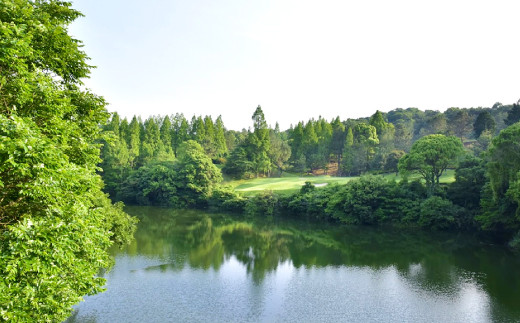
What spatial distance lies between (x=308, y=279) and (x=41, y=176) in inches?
789

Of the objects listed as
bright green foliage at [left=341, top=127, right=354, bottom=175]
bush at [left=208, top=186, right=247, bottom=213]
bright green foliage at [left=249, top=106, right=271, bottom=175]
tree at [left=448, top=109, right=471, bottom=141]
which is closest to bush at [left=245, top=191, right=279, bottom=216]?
bush at [left=208, top=186, right=247, bottom=213]

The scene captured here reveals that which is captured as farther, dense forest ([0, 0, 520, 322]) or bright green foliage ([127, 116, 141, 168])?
bright green foliage ([127, 116, 141, 168])

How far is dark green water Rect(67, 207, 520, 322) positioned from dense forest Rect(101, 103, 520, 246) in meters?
4.15

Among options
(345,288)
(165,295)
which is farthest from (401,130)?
(165,295)

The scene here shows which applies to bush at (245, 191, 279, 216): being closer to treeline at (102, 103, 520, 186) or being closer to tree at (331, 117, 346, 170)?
treeline at (102, 103, 520, 186)

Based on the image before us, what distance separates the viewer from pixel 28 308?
8.07m

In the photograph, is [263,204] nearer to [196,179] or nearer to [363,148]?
[196,179]

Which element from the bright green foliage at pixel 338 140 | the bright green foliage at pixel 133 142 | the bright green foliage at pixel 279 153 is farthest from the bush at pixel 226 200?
the bright green foliage at pixel 338 140

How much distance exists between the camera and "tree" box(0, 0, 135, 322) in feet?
24.7

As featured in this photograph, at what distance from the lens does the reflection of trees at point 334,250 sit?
25.3 metres

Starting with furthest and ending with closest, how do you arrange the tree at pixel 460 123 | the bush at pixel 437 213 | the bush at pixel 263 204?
the tree at pixel 460 123 → the bush at pixel 263 204 → the bush at pixel 437 213

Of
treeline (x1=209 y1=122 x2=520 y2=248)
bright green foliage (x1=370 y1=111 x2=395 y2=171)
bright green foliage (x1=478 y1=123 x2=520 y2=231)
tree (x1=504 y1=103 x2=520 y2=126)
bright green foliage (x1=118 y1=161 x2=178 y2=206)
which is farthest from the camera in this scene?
bright green foliage (x1=370 y1=111 x2=395 y2=171)

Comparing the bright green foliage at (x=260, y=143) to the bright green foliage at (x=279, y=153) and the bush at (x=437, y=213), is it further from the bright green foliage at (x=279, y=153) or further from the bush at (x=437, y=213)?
the bush at (x=437, y=213)

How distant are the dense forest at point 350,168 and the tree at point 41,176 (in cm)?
287
